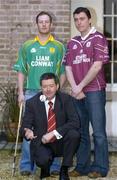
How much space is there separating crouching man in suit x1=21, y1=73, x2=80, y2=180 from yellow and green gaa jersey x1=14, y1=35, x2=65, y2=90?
45 centimetres

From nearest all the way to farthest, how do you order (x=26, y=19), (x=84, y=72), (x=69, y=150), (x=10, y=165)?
(x=69, y=150) → (x=84, y=72) → (x=10, y=165) → (x=26, y=19)

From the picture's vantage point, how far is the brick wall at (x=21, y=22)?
9156mm

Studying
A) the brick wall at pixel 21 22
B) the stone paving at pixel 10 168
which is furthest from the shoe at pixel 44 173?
the brick wall at pixel 21 22

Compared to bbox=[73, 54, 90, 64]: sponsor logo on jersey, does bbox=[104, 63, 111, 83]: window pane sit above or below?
below

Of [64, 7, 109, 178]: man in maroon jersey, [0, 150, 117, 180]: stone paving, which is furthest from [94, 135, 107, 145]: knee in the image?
[0, 150, 117, 180]: stone paving

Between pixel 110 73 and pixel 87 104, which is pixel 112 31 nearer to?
pixel 110 73

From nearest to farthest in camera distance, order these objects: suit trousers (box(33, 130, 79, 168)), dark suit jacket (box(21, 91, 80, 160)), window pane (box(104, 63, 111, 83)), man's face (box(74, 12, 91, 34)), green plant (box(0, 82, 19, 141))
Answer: suit trousers (box(33, 130, 79, 168))
dark suit jacket (box(21, 91, 80, 160))
man's face (box(74, 12, 91, 34))
green plant (box(0, 82, 19, 141))
window pane (box(104, 63, 111, 83))

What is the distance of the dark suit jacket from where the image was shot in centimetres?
634

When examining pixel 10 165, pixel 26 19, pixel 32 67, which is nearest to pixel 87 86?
pixel 32 67

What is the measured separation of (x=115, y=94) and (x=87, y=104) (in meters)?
2.95

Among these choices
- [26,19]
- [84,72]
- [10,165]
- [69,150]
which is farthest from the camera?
[26,19]

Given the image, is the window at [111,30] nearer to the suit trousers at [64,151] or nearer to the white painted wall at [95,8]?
the white painted wall at [95,8]

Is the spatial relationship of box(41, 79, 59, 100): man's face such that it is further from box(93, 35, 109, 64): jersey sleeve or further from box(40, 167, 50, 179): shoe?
box(40, 167, 50, 179): shoe

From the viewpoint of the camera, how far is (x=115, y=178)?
6949mm
